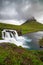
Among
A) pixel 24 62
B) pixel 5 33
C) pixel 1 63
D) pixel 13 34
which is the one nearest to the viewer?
pixel 1 63

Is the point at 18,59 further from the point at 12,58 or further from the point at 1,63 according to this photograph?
the point at 1,63

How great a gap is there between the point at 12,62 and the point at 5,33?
67712mm

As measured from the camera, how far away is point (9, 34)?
293ft

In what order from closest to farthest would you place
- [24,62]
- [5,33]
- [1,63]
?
1. [1,63]
2. [24,62]
3. [5,33]

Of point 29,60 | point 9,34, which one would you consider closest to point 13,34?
point 9,34

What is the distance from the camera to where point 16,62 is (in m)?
22.3

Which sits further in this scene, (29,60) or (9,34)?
(9,34)

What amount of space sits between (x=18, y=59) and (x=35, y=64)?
256 cm

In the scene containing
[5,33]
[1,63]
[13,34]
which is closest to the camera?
[1,63]

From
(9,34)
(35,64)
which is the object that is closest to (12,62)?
(35,64)

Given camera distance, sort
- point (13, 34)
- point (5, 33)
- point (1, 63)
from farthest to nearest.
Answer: point (13, 34)
point (5, 33)
point (1, 63)

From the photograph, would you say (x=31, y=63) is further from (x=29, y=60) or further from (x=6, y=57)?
(x=6, y=57)

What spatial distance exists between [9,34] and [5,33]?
7.36 ft

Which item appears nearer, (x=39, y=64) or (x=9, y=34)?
(x=39, y=64)
